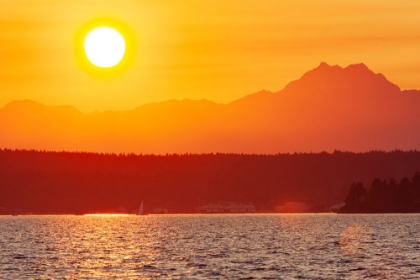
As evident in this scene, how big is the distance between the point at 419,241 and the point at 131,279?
9257 cm

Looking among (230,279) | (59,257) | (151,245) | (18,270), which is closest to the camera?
(230,279)

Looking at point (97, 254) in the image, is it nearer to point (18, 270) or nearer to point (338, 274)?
point (18, 270)

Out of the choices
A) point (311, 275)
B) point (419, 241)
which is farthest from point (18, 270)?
point (419, 241)

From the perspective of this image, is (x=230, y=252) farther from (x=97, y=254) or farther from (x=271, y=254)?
(x=97, y=254)

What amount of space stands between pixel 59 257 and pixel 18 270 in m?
26.1

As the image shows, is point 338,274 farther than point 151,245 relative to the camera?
No

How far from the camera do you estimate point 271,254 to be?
150625 mm

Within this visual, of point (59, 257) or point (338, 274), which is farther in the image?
point (59, 257)

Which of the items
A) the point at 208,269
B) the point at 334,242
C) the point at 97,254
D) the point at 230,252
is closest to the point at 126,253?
the point at 97,254

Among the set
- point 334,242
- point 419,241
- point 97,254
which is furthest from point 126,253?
point 419,241

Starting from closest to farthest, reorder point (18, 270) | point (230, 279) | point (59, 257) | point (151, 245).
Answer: point (230, 279)
point (18, 270)
point (59, 257)
point (151, 245)

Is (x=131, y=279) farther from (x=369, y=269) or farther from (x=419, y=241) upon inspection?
(x=419, y=241)

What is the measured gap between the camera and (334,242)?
614 feet

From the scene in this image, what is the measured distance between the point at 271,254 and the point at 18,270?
43.8m
